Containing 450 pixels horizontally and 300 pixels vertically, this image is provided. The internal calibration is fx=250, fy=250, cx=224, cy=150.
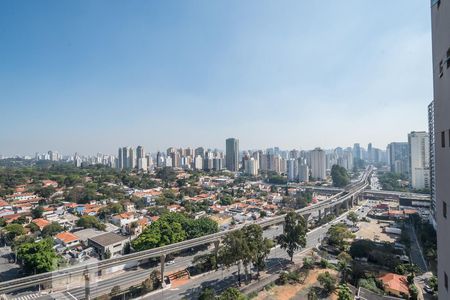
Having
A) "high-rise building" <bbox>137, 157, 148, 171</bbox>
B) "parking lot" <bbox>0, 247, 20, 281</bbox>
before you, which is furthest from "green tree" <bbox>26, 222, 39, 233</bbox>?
"high-rise building" <bbox>137, 157, 148, 171</bbox>

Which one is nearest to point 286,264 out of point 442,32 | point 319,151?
point 442,32

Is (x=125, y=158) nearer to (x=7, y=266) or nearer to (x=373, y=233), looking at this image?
(x=7, y=266)

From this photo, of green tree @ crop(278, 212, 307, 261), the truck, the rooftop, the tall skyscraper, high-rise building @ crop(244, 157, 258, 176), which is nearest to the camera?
green tree @ crop(278, 212, 307, 261)

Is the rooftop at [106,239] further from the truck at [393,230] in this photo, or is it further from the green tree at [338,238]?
the truck at [393,230]

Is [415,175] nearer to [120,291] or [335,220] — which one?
[335,220]

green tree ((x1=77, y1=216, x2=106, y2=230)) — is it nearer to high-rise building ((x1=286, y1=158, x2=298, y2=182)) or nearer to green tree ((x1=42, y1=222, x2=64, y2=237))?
green tree ((x1=42, y1=222, x2=64, y2=237))

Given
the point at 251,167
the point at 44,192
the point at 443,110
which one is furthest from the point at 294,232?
the point at 251,167
